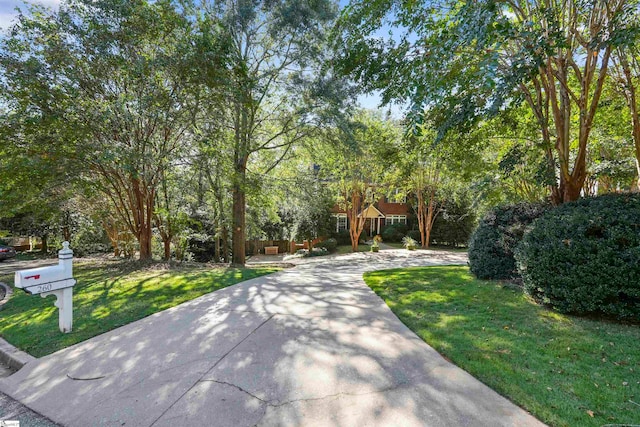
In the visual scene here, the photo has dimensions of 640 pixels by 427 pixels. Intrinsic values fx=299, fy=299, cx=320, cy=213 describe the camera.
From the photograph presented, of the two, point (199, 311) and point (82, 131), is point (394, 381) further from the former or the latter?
point (82, 131)

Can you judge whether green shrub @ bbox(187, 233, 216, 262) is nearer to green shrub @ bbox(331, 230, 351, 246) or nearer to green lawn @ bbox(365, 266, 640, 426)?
green shrub @ bbox(331, 230, 351, 246)

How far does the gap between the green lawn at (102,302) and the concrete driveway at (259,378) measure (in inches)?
19.6

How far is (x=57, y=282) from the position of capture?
4.07 m

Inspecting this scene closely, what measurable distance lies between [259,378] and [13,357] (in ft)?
10.6

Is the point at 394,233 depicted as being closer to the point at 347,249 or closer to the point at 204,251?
the point at 347,249

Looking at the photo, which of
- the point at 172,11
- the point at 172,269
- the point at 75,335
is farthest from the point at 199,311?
the point at 172,11

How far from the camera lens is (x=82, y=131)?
24.0 ft

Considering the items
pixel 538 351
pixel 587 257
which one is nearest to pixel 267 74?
pixel 587 257

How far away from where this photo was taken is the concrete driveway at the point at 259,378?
7.70ft

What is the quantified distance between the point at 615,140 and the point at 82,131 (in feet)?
49.6

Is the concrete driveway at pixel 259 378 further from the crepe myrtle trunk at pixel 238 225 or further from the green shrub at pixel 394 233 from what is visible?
the green shrub at pixel 394 233

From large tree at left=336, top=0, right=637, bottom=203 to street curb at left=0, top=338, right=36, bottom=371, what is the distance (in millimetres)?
5722

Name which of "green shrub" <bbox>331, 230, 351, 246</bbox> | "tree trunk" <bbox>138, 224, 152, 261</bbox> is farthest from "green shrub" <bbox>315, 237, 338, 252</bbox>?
"tree trunk" <bbox>138, 224, 152, 261</bbox>

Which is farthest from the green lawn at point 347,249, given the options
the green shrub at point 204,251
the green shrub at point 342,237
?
the green shrub at point 204,251
